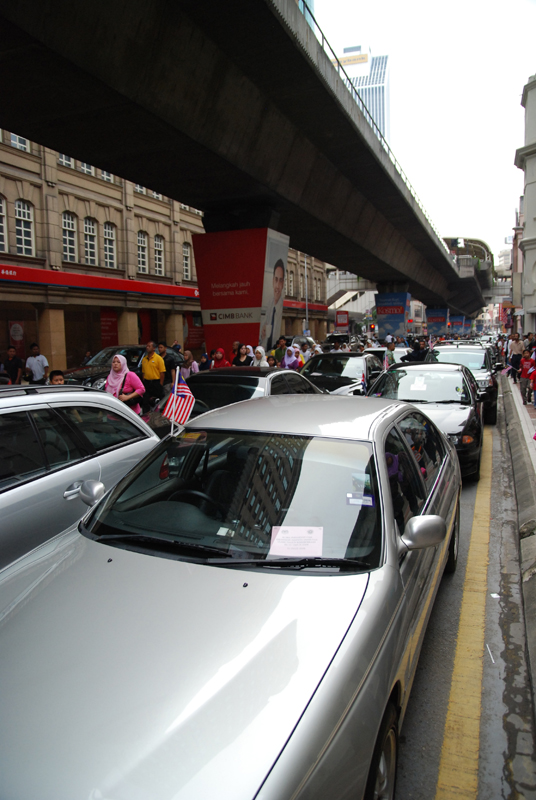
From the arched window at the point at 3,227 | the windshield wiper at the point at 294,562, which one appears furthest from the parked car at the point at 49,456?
the arched window at the point at 3,227

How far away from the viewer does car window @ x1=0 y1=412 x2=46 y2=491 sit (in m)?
3.60

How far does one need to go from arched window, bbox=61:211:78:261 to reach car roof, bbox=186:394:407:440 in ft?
83.8

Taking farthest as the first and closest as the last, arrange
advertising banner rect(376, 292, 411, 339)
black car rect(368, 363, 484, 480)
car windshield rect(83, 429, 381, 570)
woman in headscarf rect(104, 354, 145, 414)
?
1. advertising banner rect(376, 292, 411, 339)
2. woman in headscarf rect(104, 354, 145, 414)
3. black car rect(368, 363, 484, 480)
4. car windshield rect(83, 429, 381, 570)

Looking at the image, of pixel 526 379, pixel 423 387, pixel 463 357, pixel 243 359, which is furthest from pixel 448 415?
pixel 526 379

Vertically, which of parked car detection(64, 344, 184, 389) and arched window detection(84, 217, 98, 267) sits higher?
arched window detection(84, 217, 98, 267)

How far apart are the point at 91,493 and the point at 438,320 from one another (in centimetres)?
7770

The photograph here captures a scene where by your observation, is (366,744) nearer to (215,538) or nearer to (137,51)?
(215,538)

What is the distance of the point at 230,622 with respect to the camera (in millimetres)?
2020

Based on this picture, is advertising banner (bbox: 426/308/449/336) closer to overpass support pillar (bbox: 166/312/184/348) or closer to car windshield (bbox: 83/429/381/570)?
overpass support pillar (bbox: 166/312/184/348)

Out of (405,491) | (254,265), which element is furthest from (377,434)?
(254,265)

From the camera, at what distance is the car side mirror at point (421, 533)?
Result: 8.26 ft

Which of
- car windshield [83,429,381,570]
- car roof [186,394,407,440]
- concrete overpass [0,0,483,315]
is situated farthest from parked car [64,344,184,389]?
car windshield [83,429,381,570]

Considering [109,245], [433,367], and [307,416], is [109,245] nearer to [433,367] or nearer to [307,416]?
[433,367]

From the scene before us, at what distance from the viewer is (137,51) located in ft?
30.0
